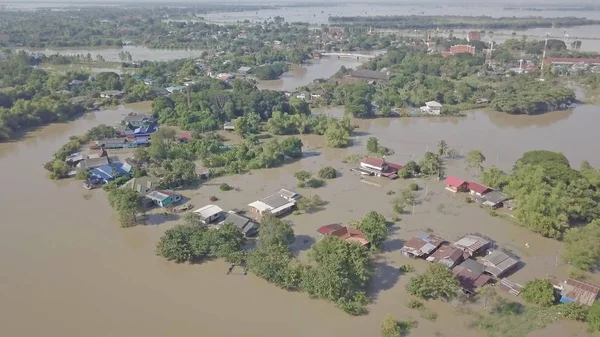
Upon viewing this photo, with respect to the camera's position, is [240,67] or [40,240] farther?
[240,67]

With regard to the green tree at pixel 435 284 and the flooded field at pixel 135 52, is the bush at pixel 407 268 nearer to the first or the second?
the green tree at pixel 435 284

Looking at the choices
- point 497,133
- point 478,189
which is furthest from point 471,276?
point 497,133

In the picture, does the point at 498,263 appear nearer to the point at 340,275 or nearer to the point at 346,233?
the point at 346,233

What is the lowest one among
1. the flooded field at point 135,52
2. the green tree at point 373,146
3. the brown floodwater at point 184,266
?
the brown floodwater at point 184,266

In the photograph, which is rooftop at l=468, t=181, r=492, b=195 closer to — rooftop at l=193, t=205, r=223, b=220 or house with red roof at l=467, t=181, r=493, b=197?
house with red roof at l=467, t=181, r=493, b=197

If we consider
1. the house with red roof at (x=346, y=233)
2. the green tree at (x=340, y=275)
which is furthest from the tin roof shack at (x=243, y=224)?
the green tree at (x=340, y=275)

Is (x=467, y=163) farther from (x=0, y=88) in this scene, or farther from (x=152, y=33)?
(x=152, y=33)

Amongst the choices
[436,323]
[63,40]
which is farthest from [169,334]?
[63,40]
